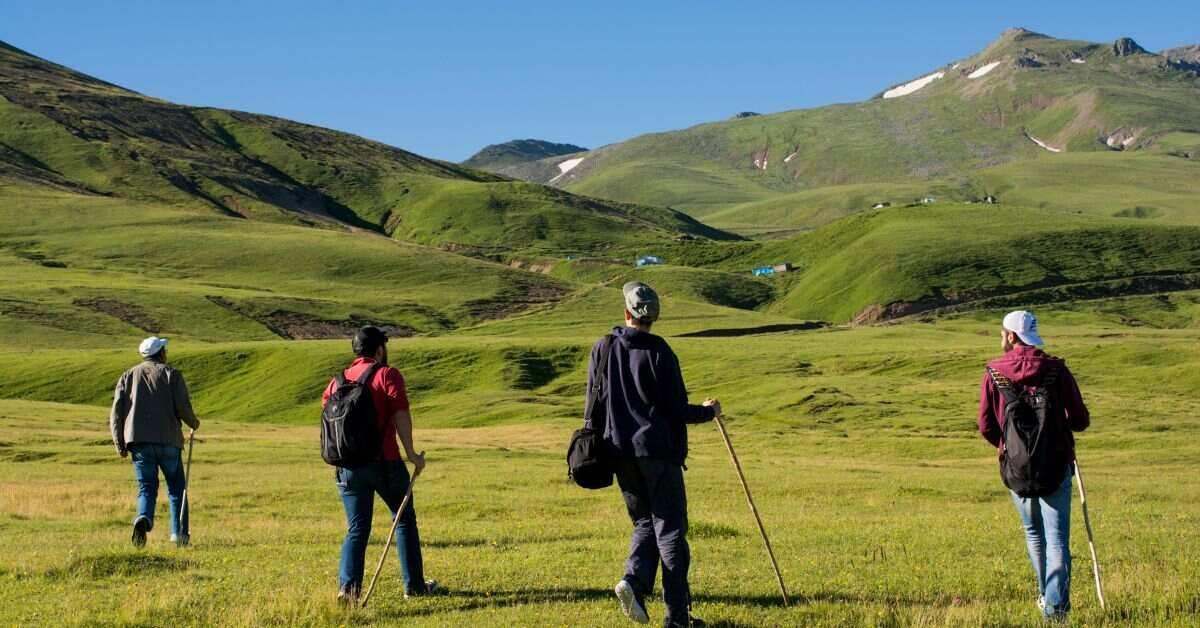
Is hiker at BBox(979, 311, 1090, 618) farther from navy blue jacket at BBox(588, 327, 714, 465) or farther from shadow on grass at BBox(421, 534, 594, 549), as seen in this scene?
shadow on grass at BBox(421, 534, 594, 549)

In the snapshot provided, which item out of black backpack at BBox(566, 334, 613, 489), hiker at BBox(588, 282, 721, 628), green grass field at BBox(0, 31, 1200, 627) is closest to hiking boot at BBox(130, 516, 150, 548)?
green grass field at BBox(0, 31, 1200, 627)

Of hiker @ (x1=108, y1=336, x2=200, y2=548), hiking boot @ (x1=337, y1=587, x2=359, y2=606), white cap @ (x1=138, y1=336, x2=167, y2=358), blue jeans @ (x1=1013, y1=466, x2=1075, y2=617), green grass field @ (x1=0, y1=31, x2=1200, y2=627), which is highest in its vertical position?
white cap @ (x1=138, y1=336, x2=167, y2=358)

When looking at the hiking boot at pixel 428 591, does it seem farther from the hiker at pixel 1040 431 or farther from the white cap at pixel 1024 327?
the white cap at pixel 1024 327

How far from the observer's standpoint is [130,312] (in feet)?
443

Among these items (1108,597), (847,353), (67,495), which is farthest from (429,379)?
(1108,597)

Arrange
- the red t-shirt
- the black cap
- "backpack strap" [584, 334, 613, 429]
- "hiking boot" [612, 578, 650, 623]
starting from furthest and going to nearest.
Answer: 1. the black cap
2. the red t-shirt
3. "backpack strap" [584, 334, 613, 429]
4. "hiking boot" [612, 578, 650, 623]

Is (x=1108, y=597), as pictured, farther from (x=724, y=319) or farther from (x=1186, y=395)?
(x=724, y=319)

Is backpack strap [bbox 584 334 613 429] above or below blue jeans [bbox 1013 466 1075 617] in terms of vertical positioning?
above

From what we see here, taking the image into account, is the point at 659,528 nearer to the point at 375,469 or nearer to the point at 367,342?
the point at 375,469

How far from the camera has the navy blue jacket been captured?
1258cm

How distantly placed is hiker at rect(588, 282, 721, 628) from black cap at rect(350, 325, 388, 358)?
2.94 meters

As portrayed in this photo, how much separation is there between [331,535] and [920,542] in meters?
9.87

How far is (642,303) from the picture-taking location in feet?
42.3

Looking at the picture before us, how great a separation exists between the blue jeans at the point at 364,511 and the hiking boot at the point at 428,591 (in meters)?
0.31
